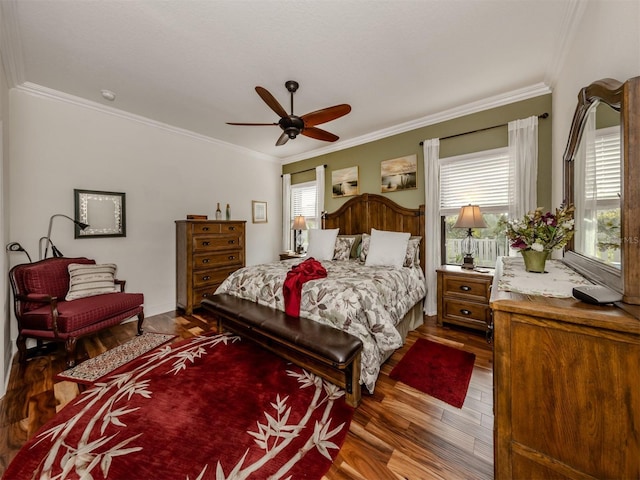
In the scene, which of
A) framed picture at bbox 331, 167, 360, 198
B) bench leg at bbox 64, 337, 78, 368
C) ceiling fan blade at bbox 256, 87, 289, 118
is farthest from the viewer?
framed picture at bbox 331, 167, 360, 198

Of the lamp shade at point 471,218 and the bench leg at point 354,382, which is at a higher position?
the lamp shade at point 471,218

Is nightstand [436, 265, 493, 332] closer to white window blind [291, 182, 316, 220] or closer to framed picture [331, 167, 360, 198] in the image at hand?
framed picture [331, 167, 360, 198]

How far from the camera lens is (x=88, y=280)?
2.78m

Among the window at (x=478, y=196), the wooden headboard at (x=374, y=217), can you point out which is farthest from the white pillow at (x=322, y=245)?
the window at (x=478, y=196)

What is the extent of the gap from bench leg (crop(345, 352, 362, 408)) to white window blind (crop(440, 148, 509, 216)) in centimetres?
262

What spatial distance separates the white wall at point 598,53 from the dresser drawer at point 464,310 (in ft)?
4.52

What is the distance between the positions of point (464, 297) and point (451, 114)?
246 centimetres

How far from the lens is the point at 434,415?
1708mm

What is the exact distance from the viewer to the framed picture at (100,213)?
3072mm

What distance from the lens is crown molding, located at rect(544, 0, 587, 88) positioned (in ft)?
5.89

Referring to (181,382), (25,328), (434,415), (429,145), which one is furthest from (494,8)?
(25,328)

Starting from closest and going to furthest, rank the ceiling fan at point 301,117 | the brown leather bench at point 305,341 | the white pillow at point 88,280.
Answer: the brown leather bench at point 305,341, the ceiling fan at point 301,117, the white pillow at point 88,280

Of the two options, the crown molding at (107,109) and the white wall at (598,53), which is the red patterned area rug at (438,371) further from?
the crown molding at (107,109)

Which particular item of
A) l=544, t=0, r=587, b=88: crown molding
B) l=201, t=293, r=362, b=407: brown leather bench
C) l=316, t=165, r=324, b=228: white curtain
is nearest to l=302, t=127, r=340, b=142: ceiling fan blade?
l=316, t=165, r=324, b=228: white curtain
